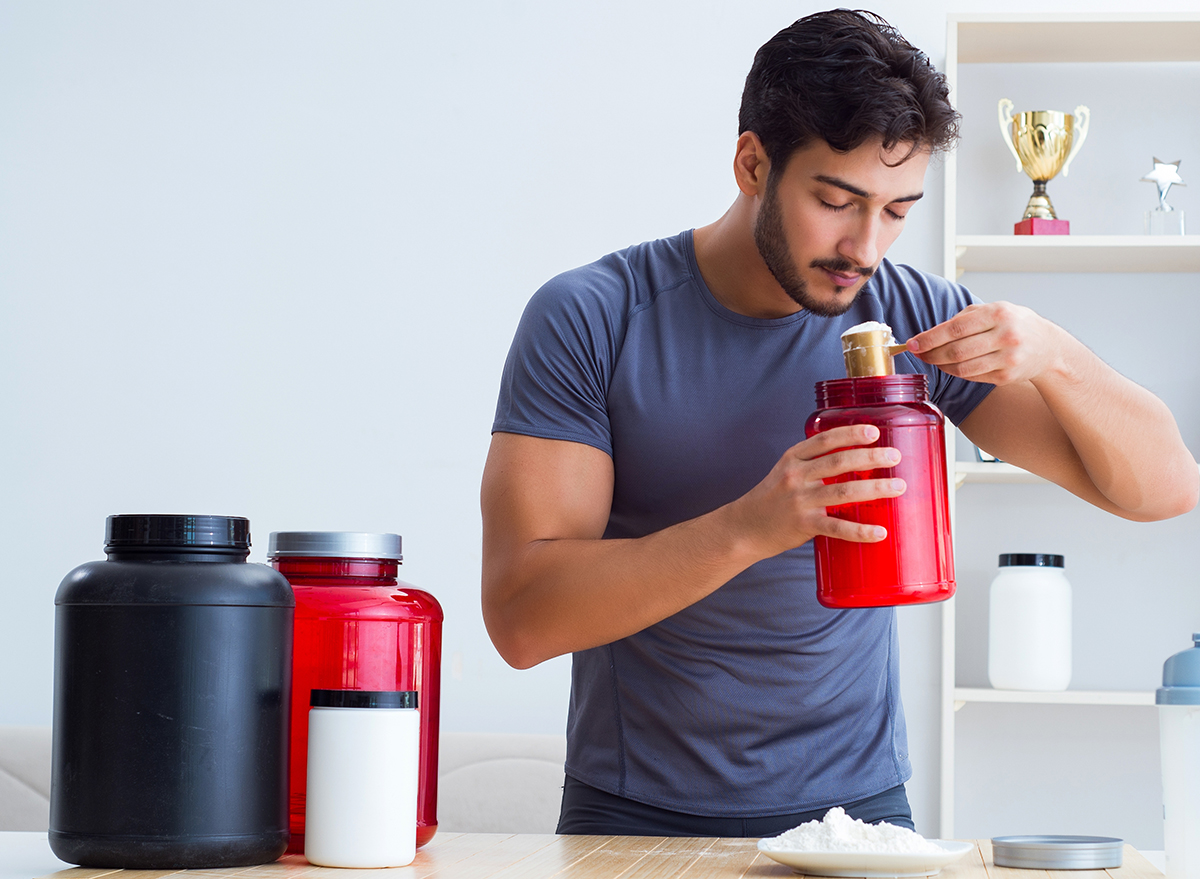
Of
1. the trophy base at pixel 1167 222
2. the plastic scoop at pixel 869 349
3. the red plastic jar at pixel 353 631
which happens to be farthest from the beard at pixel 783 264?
the trophy base at pixel 1167 222

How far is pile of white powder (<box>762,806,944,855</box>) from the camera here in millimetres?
777

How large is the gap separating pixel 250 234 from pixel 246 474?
1.60 ft

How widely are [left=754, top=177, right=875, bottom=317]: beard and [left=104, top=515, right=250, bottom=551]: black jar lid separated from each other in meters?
0.59

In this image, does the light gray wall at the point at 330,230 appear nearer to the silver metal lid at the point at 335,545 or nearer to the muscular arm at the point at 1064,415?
the muscular arm at the point at 1064,415

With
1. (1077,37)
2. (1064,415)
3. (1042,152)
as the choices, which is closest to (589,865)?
(1064,415)

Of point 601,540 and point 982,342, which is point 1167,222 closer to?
point 982,342

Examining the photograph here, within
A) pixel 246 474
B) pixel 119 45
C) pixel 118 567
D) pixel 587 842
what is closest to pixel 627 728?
pixel 587 842

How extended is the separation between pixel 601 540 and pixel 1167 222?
158 cm

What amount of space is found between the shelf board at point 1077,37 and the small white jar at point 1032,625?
0.95m

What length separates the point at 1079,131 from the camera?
218cm

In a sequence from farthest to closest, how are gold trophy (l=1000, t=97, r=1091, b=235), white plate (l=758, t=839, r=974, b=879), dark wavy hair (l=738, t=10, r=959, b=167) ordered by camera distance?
gold trophy (l=1000, t=97, r=1091, b=235) → dark wavy hair (l=738, t=10, r=959, b=167) → white plate (l=758, t=839, r=974, b=879)

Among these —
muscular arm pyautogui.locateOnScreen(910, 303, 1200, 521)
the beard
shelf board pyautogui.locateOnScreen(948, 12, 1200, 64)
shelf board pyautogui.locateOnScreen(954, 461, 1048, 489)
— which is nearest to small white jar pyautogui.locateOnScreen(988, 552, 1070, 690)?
shelf board pyautogui.locateOnScreen(954, 461, 1048, 489)

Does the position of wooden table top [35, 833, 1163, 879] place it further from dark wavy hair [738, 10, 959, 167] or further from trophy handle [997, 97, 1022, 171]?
trophy handle [997, 97, 1022, 171]

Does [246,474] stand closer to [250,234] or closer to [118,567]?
[250,234]
